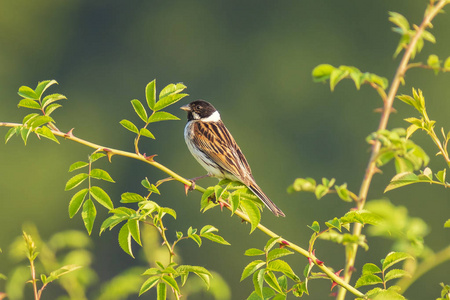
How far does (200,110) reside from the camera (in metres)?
6.51

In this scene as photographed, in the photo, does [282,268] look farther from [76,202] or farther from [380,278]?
[76,202]

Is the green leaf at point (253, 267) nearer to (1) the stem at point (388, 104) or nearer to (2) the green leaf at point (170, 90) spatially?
(1) the stem at point (388, 104)

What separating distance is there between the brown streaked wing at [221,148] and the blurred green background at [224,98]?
2306cm

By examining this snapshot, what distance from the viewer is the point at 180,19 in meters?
51.8

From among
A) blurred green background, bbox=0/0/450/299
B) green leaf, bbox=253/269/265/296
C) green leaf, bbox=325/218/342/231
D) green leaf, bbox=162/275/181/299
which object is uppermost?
blurred green background, bbox=0/0/450/299

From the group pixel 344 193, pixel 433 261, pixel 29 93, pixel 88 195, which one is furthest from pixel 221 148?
pixel 433 261

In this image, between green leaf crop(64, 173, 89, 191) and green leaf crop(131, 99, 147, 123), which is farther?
green leaf crop(131, 99, 147, 123)

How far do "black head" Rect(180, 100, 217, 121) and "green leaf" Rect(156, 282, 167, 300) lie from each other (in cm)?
401

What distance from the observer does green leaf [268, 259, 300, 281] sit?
2549mm

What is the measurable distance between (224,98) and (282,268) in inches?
1479

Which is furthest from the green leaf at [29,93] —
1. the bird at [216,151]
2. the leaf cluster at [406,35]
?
the bird at [216,151]

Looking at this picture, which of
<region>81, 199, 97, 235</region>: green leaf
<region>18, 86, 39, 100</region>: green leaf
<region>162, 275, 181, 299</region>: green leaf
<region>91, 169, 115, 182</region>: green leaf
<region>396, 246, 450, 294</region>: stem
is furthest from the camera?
<region>18, 86, 39, 100</region>: green leaf

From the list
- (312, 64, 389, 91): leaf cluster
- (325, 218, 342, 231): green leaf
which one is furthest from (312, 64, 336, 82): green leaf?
(325, 218, 342, 231): green leaf

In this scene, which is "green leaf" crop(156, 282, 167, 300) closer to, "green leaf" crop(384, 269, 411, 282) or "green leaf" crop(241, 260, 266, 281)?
"green leaf" crop(241, 260, 266, 281)
